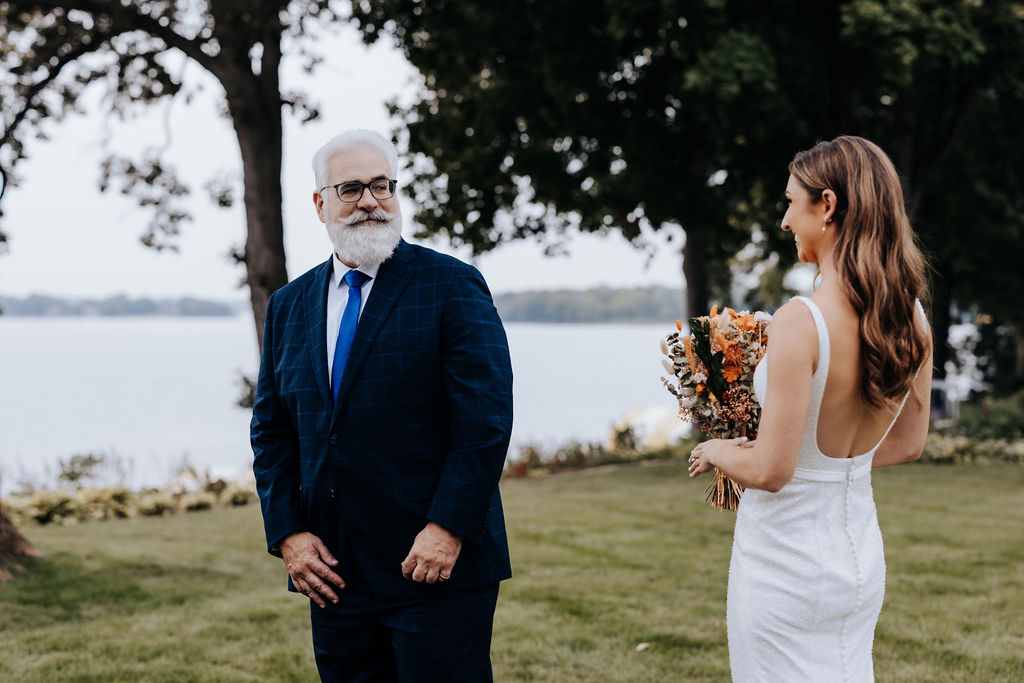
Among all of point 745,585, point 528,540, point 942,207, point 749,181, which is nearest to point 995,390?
point 942,207

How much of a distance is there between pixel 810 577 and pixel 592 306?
243ft

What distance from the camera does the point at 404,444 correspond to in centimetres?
286

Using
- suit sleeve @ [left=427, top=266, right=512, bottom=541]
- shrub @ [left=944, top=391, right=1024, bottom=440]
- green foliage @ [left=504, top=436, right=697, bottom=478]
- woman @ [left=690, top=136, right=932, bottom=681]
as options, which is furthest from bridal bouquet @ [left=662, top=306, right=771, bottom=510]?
shrub @ [left=944, top=391, right=1024, bottom=440]

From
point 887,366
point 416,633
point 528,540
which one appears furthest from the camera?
point 528,540

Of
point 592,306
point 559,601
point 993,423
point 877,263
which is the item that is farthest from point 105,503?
point 592,306

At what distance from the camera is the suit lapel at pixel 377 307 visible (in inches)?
114

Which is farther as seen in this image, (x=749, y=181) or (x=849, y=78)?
(x=749, y=181)

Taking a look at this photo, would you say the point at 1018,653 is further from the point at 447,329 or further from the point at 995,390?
the point at 995,390

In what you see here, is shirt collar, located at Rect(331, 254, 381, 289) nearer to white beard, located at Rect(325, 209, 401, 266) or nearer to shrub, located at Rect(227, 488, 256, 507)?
white beard, located at Rect(325, 209, 401, 266)

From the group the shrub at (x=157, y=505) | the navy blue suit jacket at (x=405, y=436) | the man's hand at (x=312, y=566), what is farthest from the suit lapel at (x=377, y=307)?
the shrub at (x=157, y=505)

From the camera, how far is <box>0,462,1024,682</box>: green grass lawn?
17.4 ft

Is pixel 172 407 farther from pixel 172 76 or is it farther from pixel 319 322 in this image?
pixel 319 322

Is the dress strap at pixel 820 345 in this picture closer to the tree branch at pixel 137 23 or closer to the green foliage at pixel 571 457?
the tree branch at pixel 137 23

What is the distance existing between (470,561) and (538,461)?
14.6 m
